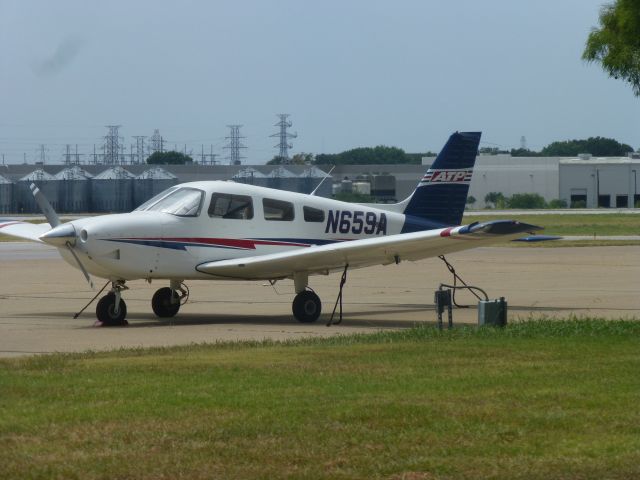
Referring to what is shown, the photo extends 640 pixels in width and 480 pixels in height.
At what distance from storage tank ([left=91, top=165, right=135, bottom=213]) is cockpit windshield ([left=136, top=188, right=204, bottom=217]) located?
268 ft

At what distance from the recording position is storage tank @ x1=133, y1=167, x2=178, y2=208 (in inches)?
3878

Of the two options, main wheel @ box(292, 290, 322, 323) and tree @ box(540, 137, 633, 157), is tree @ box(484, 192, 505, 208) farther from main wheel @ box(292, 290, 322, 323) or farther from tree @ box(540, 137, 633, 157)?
main wheel @ box(292, 290, 322, 323)

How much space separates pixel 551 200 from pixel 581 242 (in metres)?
77.3

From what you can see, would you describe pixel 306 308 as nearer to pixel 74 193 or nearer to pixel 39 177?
pixel 74 193

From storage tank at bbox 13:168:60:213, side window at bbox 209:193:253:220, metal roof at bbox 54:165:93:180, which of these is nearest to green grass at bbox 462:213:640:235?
side window at bbox 209:193:253:220

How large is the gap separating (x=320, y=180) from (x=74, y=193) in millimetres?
20981

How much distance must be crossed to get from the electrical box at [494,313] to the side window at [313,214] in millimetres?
5251

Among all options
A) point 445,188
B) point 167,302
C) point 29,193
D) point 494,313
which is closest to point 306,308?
point 167,302

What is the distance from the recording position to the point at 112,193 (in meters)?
102

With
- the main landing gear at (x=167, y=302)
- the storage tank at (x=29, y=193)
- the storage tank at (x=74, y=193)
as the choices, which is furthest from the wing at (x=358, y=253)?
the storage tank at (x=29, y=193)

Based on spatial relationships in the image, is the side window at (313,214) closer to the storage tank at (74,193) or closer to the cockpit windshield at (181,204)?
the cockpit windshield at (181,204)

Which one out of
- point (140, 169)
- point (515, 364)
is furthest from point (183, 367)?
point (140, 169)

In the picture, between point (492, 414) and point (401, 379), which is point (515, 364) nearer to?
point (401, 379)

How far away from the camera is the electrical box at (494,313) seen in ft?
50.4
